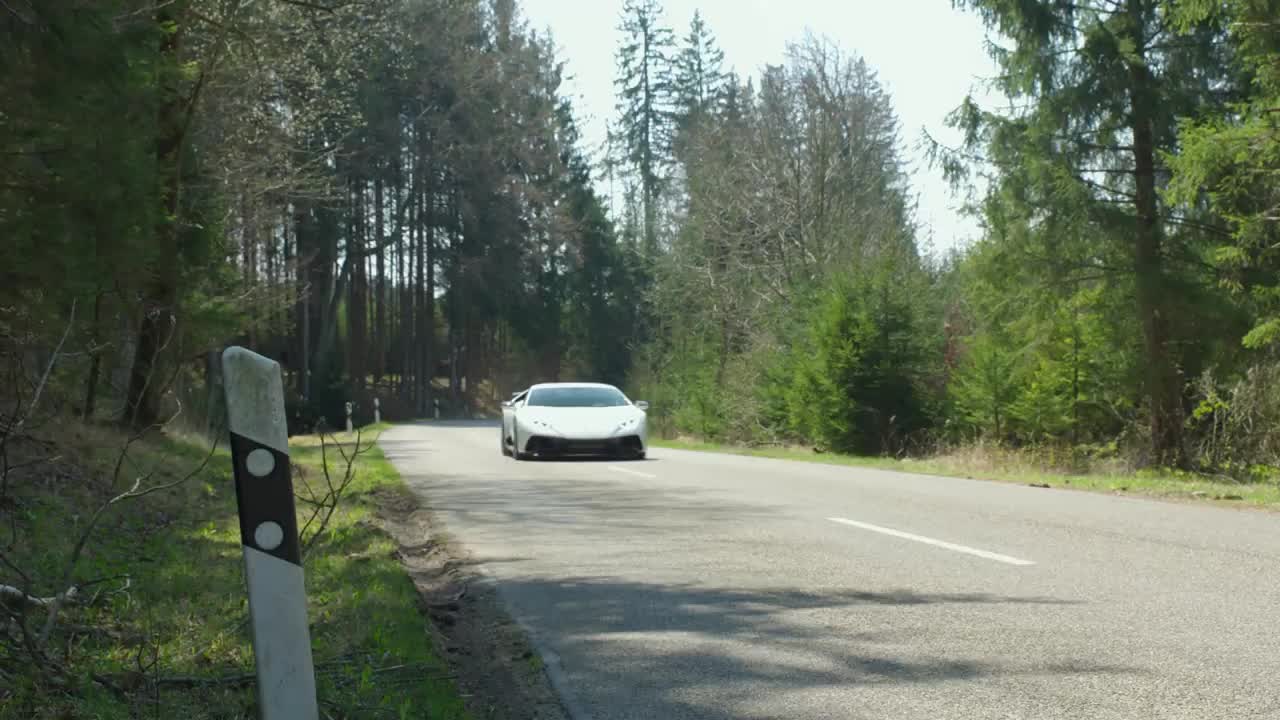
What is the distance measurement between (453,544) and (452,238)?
4676 cm

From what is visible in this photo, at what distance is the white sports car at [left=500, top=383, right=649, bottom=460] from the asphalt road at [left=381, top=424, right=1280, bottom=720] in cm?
699

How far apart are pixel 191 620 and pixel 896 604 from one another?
3.23 meters

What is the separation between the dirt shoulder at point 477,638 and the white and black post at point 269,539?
1173mm

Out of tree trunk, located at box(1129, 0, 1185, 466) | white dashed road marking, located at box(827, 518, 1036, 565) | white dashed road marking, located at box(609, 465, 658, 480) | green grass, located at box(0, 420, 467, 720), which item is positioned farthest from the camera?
tree trunk, located at box(1129, 0, 1185, 466)

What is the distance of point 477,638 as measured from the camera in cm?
570

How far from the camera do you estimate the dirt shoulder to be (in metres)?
4.44

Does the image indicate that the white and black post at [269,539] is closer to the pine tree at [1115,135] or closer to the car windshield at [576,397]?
the car windshield at [576,397]

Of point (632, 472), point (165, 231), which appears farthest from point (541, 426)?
point (165, 231)

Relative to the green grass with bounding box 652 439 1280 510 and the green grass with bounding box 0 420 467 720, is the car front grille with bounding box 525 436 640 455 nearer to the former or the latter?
the green grass with bounding box 652 439 1280 510

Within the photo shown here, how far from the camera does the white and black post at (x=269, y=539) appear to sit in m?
3.14

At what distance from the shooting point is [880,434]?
84.3ft

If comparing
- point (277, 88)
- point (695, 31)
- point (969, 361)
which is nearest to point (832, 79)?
point (969, 361)

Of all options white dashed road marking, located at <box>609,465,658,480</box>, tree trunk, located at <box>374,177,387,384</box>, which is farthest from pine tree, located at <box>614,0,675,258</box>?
white dashed road marking, located at <box>609,465,658,480</box>

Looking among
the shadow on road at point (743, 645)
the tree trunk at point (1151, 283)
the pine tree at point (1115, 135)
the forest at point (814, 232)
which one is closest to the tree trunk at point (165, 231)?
the forest at point (814, 232)
